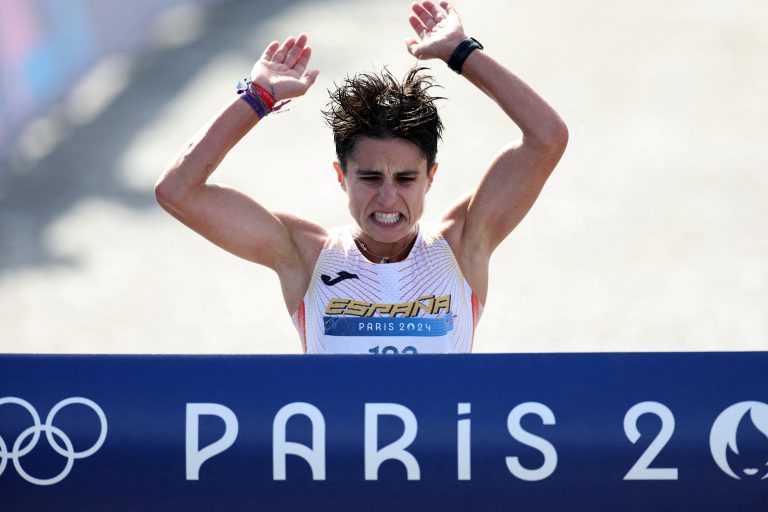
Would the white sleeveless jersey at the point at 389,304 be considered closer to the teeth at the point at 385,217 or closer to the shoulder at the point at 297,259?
the shoulder at the point at 297,259

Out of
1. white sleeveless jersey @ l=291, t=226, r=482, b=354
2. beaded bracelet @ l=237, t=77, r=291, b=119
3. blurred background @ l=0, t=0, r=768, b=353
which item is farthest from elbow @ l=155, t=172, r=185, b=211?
blurred background @ l=0, t=0, r=768, b=353

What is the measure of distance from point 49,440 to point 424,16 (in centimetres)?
175

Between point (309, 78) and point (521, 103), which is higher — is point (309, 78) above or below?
above

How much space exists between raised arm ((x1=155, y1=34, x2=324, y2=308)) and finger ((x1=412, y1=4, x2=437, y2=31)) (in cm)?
37

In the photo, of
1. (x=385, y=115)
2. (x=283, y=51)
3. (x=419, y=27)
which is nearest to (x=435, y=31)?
(x=419, y=27)

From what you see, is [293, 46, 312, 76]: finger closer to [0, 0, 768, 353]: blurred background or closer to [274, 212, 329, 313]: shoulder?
[274, 212, 329, 313]: shoulder

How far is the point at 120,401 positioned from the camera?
300cm

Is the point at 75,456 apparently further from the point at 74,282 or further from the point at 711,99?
the point at 711,99

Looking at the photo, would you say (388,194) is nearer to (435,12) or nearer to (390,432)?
(435,12)

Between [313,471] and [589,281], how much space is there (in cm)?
499

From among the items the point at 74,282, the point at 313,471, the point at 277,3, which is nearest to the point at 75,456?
the point at 313,471

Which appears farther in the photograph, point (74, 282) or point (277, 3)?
point (277, 3)

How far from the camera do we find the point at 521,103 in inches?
145

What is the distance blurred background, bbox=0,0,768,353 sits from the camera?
751 centimetres
